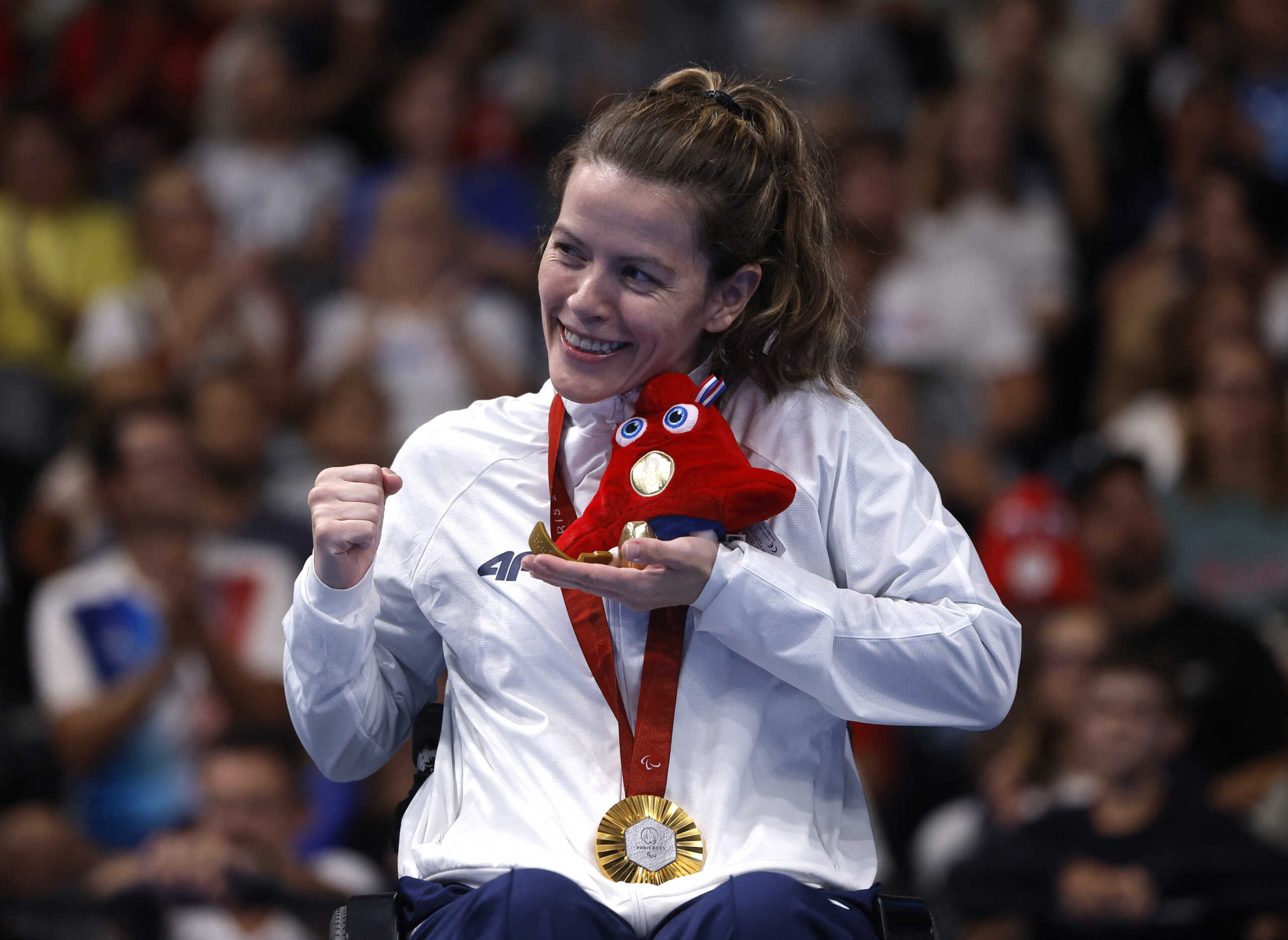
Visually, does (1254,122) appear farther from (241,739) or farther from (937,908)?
(241,739)

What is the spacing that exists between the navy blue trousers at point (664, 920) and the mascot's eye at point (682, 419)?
23.7 inches

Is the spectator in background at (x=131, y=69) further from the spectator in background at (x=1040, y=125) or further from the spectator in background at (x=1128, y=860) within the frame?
the spectator in background at (x=1128, y=860)

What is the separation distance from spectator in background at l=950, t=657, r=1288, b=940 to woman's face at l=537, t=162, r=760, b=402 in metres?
2.29

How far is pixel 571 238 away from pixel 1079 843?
2532mm

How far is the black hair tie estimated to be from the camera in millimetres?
2219

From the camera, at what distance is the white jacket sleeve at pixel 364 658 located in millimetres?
2137

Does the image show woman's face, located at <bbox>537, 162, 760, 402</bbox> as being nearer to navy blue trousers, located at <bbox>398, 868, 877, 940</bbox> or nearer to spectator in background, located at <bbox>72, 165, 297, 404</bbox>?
navy blue trousers, located at <bbox>398, 868, 877, 940</bbox>

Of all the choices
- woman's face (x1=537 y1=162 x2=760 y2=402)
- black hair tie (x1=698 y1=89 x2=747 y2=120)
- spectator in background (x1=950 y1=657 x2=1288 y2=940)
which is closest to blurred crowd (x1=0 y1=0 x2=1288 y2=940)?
spectator in background (x1=950 y1=657 x2=1288 y2=940)

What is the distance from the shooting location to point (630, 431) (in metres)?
2.12

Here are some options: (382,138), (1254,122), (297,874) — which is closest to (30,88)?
(382,138)

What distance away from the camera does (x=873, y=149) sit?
592cm

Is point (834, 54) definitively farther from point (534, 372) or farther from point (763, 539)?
point (763, 539)

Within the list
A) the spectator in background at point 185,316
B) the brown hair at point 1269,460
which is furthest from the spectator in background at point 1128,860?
the spectator in background at point 185,316

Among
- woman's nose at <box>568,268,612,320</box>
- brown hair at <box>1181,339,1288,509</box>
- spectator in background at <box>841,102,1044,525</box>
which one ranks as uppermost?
spectator in background at <box>841,102,1044,525</box>
